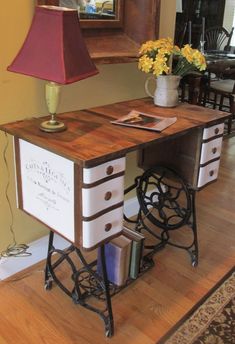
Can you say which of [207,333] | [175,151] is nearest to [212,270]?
[207,333]

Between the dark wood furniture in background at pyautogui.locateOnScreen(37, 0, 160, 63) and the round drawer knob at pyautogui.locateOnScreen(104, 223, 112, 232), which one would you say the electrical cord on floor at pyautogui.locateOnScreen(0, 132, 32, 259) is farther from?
the dark wood furniture in background at pyautogui.locateOnScreen(37, 0, 160, 63)

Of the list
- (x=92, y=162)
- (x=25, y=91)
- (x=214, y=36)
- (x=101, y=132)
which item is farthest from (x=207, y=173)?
(x=214, y=36)

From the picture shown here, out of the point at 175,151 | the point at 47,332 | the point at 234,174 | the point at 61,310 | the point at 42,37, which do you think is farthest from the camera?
the point at 234,174

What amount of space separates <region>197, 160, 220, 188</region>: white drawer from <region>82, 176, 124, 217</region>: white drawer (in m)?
0.53

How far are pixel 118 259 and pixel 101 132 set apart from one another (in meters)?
0.58

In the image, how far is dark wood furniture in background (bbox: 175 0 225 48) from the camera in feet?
17.7

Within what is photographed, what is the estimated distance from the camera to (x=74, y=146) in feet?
4.29

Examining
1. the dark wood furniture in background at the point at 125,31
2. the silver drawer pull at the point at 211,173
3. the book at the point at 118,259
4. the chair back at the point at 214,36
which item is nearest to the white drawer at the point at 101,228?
A: the book at the point at 118,259

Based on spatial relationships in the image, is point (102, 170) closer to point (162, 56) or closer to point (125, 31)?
point (162, 56)

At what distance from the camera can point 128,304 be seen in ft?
5.62

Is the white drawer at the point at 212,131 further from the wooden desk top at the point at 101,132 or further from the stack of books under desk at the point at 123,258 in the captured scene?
the stack of books under desk at the point at 123,258

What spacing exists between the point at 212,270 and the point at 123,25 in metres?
1.34

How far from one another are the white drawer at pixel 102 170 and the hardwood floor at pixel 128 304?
69 cm

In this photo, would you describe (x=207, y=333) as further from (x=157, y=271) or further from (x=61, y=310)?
(x=61, y=310)
